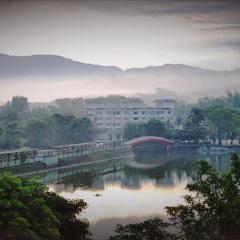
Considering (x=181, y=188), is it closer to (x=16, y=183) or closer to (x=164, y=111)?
(x=16, y=183)

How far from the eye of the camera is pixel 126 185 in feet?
54.1

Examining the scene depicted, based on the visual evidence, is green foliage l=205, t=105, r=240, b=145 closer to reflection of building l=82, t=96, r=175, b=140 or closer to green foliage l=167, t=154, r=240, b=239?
reflection of building l=82, t=96, r=175, b=140

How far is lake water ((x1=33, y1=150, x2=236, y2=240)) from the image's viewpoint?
38.5 feet

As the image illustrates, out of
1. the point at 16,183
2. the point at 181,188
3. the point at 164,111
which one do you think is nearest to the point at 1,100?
the point at 164,111

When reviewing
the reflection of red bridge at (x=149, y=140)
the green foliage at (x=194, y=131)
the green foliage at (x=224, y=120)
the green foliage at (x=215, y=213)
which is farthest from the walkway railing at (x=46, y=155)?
the green foliage at (x=215, y=213)

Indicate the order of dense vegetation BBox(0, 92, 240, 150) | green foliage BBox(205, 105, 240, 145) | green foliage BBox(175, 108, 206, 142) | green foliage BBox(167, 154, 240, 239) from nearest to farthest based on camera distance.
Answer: green foliage BBox(167, 154, 240, 239) < dense vegetation BBox(0, 92, 240, 150) < green foliage BBox(205, 105, 240, 145) < green foliage BBox(175, 108, 206, 142)

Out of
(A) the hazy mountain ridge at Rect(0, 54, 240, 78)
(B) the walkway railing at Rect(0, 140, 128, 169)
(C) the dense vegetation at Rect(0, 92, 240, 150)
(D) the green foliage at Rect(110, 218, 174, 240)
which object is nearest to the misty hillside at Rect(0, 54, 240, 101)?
(A) the hazy mountain ridge at Rect(0, 54, 240, 78)

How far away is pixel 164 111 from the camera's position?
40000 mm

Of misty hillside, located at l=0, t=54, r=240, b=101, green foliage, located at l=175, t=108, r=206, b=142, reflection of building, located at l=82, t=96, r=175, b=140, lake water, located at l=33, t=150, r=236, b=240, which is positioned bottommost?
lake water, located at l=33, t=150, r=236, b=240

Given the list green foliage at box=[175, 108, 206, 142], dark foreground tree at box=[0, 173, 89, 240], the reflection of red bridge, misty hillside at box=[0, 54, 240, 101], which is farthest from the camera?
misty hillside at box=[0, 54, 240, 101]

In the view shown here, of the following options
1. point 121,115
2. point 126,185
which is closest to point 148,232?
point 126,185

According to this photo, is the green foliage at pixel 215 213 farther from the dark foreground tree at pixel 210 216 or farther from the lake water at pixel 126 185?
the lake water at pixel 126 185

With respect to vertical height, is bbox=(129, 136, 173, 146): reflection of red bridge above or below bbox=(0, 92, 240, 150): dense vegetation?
below

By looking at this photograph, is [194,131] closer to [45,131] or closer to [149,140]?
[149,140]
